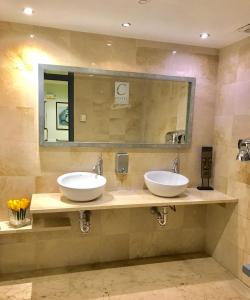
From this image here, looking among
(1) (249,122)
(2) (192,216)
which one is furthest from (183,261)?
(1) (249,122)

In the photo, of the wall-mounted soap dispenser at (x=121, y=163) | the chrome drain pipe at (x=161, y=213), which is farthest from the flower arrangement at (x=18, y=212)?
the chrome drain pipe at (x=161, y=213)

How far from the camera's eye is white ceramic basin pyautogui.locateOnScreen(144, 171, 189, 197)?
2406 millimetres

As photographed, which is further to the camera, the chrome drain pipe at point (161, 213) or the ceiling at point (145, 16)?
the chrome drain pipe at point (161, 213)

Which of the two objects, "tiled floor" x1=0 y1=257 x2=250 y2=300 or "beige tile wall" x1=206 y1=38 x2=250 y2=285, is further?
"beige tile wall" x1=206 y1=38 x2=250 y2=285

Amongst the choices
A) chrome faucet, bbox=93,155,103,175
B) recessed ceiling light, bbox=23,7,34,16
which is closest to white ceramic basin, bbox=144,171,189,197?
chrome faucet, bbox=93,155,103,175

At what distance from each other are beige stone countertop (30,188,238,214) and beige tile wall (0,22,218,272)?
0.17 meters

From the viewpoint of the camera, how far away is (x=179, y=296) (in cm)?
229

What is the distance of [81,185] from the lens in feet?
8.15

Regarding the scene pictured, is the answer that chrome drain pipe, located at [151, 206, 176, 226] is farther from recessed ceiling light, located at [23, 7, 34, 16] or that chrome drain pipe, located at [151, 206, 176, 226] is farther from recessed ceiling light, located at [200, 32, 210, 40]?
recessed ceiling light, located at [23, 7, 34, 16]

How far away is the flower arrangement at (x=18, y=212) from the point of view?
2.29 meters

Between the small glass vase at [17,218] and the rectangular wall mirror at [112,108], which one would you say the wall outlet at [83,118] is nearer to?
the rectangular wall mirror at [112,108]

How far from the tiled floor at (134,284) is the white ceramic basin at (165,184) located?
83cm

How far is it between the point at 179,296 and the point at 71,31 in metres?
2.57

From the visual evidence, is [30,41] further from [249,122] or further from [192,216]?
[192,216]
